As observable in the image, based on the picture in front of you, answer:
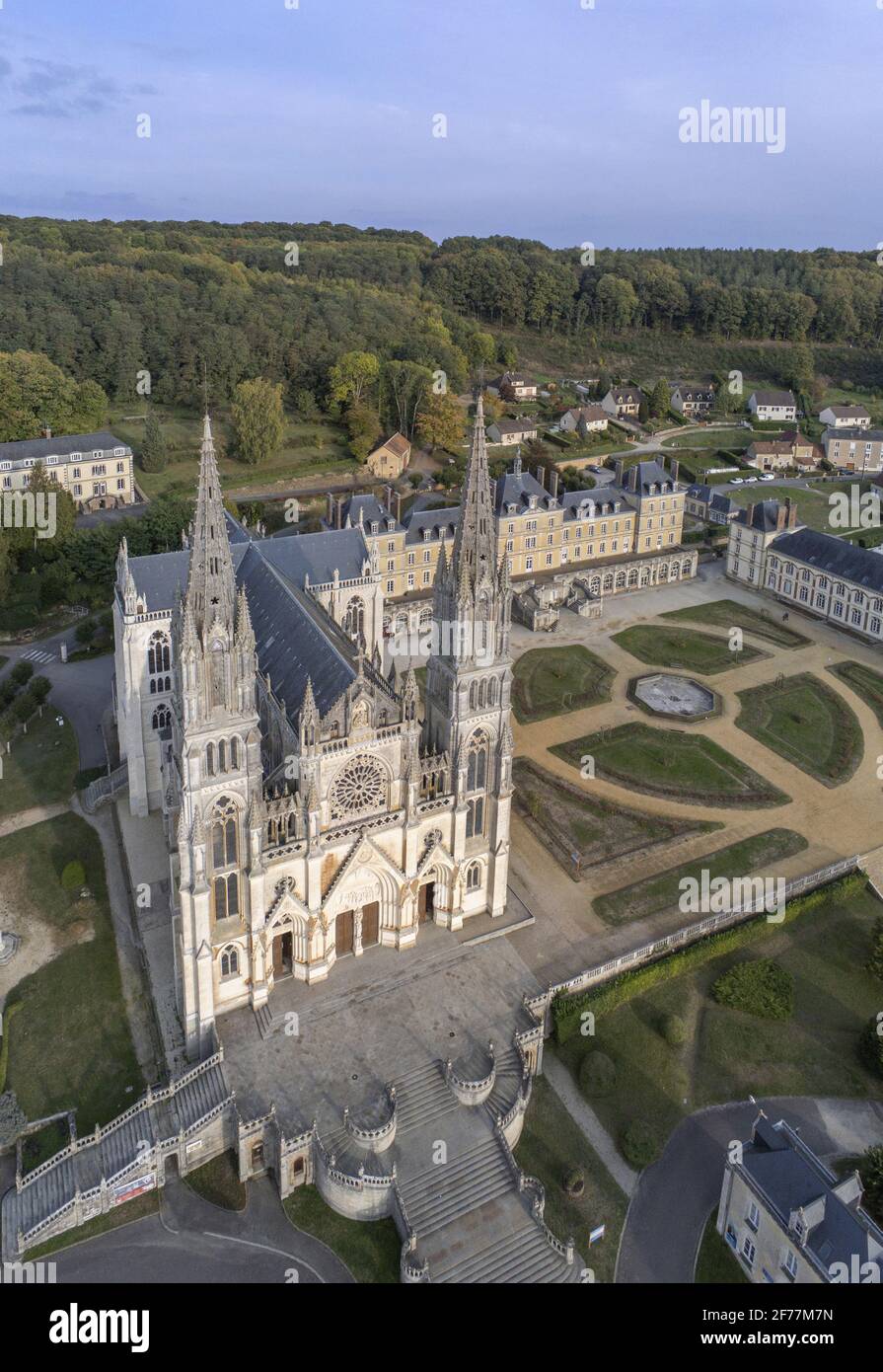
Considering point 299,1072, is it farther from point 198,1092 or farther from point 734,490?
point 734,490

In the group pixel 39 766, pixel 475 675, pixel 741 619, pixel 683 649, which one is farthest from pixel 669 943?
pixel 741 619

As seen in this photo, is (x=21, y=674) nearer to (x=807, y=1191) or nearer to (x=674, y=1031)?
(x=674, y=1031)

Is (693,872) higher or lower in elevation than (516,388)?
lower

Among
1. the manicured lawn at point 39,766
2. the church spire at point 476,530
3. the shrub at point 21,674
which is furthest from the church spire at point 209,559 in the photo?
the shrub at point 21,674

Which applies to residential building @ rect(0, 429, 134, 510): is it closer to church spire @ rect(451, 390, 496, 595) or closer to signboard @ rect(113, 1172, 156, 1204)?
church spire @ rect(451, 390, 496, 595)

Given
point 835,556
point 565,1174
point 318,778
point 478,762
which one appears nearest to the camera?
point 565,1174
